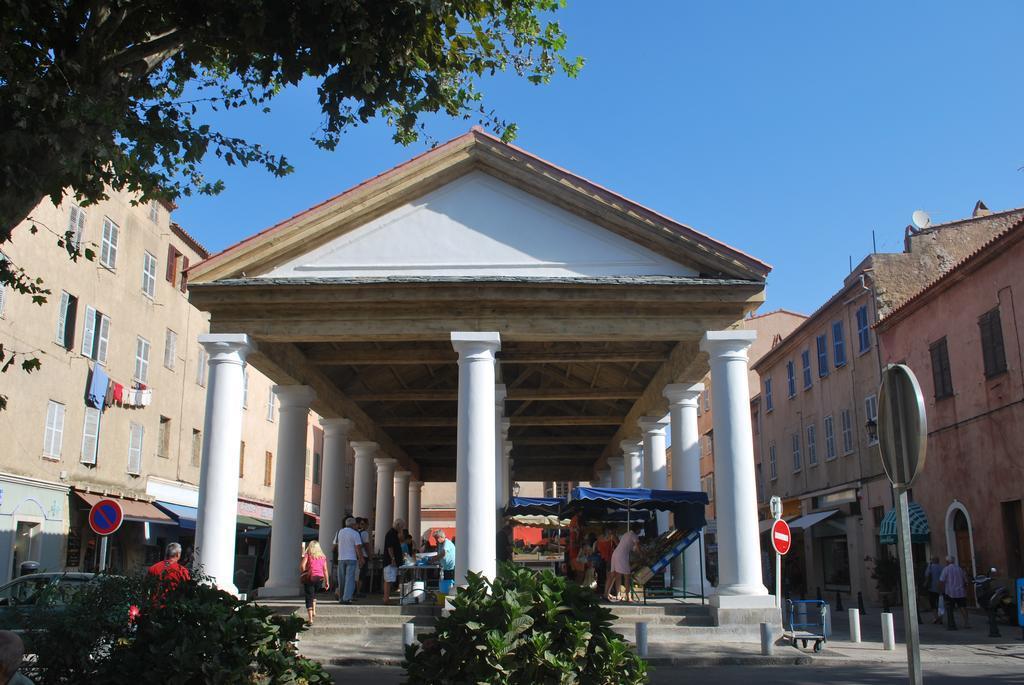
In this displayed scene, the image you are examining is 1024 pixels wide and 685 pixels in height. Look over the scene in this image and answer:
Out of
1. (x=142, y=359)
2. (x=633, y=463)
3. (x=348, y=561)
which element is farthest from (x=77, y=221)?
(x=633, y=463)

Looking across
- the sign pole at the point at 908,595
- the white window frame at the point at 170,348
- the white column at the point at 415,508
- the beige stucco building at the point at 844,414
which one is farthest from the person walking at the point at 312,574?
the white column at the point at 415,508

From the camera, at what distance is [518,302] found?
50.6 feet

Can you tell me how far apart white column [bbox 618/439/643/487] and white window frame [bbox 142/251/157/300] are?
1606 centimetres

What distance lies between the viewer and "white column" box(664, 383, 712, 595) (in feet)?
63.3

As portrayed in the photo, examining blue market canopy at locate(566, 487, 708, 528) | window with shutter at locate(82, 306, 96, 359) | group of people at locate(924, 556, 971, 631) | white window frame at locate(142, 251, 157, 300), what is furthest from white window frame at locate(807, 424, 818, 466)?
window with shutter at locate(82, 306, 96, 359)

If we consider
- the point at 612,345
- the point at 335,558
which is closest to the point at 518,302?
the point at 612,345

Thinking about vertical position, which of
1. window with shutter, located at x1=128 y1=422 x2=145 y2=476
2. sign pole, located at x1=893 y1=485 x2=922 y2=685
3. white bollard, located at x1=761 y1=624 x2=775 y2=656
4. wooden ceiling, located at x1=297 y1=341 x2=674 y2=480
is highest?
wooden ceiling, located at x1=297 y1=341 x2=674 y2=480

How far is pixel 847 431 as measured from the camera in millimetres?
29812

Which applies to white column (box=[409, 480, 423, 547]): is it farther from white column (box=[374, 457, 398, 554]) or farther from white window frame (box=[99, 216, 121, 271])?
white window frame (box=[99, 216, 121, 271])

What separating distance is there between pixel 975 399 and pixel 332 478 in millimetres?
15609

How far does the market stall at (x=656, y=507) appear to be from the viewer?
1742 centimetres

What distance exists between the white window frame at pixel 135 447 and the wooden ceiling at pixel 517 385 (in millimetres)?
7961

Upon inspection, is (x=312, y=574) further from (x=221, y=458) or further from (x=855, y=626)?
(x=855, y=626)

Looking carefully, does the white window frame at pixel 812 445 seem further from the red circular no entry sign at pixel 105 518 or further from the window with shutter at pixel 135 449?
the red circular no entry sign at pixel 105 518
